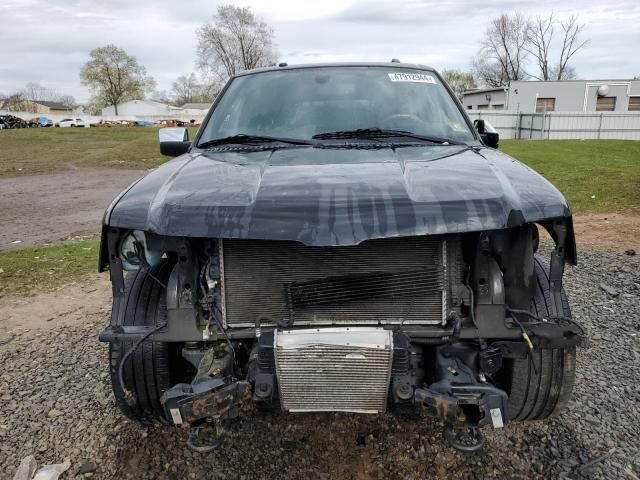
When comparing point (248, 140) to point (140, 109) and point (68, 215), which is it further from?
point (140, 109)

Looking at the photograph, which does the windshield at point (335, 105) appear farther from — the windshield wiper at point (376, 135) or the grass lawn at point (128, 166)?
the grass lawn at point (128, 166)

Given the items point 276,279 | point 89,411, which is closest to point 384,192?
point 276,279

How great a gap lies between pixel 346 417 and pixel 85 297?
3151 millimetres

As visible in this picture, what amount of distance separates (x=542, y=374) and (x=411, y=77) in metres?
2.12

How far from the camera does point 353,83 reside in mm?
3447


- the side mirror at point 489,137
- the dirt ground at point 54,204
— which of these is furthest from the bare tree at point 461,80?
the side mirror at point 489,137

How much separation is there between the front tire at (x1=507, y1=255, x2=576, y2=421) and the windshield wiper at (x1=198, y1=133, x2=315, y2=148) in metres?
1.46

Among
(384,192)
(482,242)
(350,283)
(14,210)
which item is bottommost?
(14,210)

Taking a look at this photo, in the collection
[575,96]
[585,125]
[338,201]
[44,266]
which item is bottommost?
[44,266]

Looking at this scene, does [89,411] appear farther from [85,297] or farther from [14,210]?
[14,210]

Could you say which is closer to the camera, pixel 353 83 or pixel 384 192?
pixel 384 192

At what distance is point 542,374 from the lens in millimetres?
2414

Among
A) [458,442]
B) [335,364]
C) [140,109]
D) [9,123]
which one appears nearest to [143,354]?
[335,364]

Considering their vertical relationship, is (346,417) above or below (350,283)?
below
